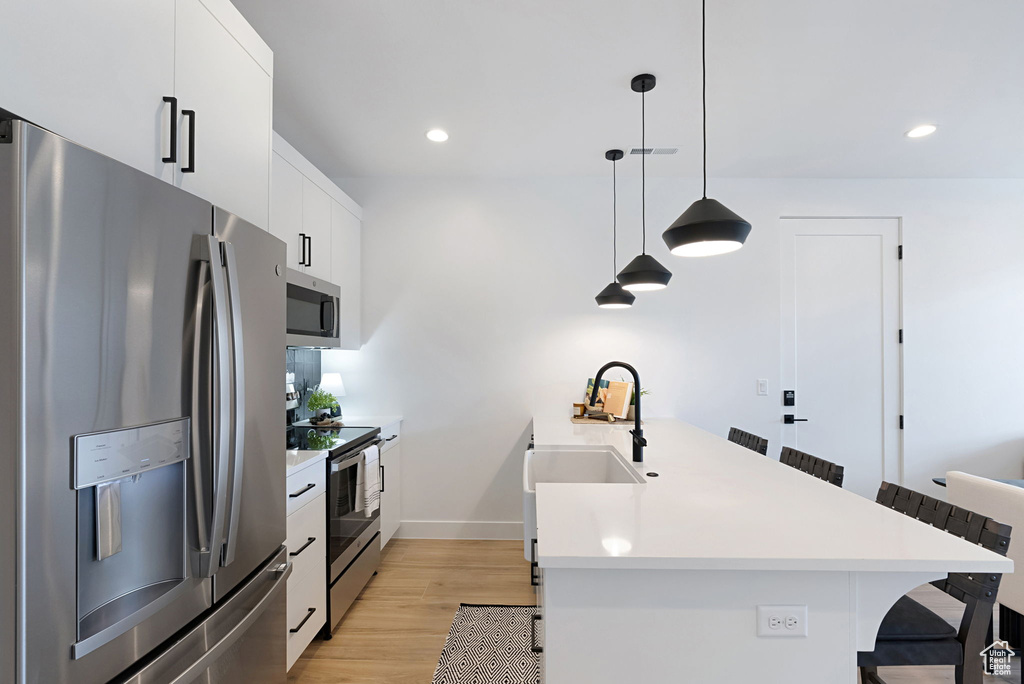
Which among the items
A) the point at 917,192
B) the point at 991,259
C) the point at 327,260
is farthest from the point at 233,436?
the point at 991,259

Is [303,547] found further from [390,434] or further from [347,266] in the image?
[347,266]

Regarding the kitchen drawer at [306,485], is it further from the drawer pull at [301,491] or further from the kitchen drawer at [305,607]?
the kitchen drawer at [305,607]

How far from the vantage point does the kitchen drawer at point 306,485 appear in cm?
196

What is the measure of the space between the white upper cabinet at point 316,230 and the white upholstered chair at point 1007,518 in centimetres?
323

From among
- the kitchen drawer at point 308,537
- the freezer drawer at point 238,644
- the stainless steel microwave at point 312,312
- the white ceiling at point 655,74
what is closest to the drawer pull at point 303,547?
the kitchen drawer at point 308,537

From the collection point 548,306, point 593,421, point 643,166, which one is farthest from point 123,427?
point 643,166

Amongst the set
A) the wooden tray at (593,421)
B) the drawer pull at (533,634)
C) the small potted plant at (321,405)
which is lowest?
the drawer pull at (533,634)

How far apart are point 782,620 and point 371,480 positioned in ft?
7.32

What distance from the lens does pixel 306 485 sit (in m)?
2.11

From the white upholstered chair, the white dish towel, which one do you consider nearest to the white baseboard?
the white dish towel

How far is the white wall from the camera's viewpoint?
12.2 ft

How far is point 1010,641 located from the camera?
2.07 meters

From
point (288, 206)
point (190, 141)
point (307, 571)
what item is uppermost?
point (288, 206)

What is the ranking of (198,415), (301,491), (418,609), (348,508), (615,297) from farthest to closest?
(615,297)
(418,609)
(348,508)
(301,491)
(198,415)
